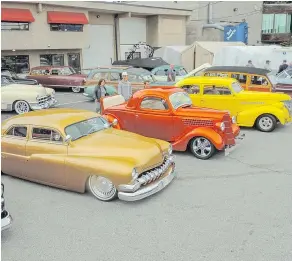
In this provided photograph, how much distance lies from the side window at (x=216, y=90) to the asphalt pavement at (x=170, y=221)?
3.77 m

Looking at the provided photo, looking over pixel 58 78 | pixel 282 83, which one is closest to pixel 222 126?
pixel 282 83

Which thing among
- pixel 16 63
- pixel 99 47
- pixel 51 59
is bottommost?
pixel 16 63

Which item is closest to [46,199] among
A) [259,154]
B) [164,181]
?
[164,181]

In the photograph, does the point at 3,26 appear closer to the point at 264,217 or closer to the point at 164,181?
the point at 164,181

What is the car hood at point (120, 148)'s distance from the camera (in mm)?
5809

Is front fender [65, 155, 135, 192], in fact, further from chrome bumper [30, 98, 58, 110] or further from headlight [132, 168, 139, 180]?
chrome bumper [30, 98, 58, 110]

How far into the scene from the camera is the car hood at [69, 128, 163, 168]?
5809 mm

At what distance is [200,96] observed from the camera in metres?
10.8

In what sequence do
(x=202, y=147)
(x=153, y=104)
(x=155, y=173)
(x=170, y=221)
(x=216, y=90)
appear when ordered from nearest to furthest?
(x=170, y=221) → (x=155, y=173) → (x=202, y=147) → (x=153, y=104) → (x=216, y=90)

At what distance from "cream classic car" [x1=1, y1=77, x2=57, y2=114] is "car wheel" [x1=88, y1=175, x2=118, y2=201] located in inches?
313

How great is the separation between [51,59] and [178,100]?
1937 centimetres

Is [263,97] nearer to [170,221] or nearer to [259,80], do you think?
[259,80]

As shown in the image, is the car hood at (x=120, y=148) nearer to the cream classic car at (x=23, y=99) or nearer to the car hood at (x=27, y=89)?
the cream classic car at (x=23, y=99)

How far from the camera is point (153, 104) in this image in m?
8.49
